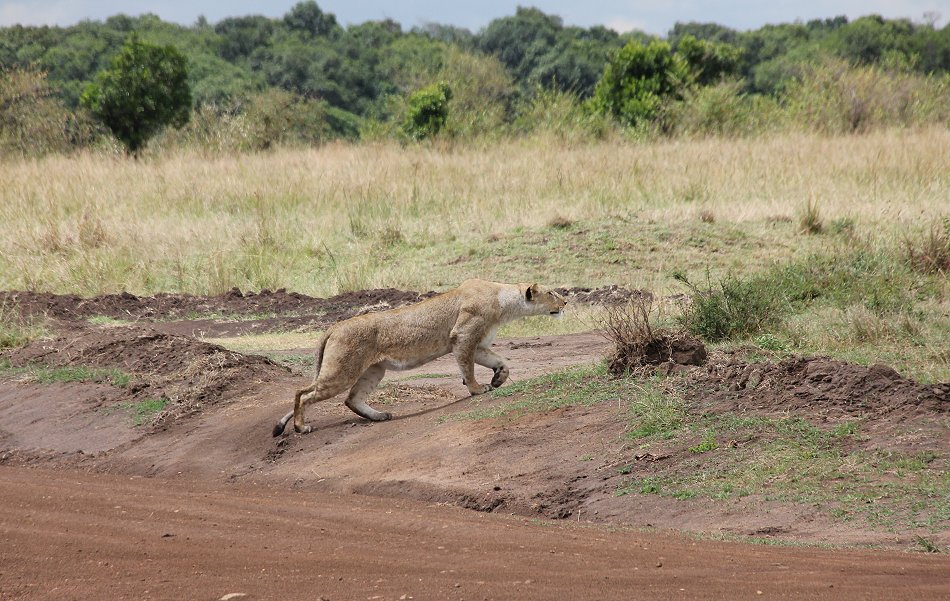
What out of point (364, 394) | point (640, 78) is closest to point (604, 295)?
point (364, 394)

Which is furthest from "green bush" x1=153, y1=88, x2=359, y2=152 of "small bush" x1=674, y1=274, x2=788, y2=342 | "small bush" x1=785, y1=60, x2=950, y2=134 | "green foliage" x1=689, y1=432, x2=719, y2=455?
"green foliage" x1=689, y1=432, x2=719, y2=455

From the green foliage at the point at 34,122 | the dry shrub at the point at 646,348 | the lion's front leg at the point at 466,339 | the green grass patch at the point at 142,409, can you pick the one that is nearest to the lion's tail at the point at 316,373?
the lion's front leg at the point at 466,339

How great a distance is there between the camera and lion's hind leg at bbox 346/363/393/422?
A: 9688 mm

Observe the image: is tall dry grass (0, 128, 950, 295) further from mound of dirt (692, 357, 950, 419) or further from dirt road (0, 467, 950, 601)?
dirt road (0, 467, 950, 601)

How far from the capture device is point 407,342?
377 inches

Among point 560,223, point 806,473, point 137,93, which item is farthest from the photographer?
point 137,93

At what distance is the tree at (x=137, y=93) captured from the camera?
3055cm

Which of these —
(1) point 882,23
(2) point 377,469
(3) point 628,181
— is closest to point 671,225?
(3) point 628,181

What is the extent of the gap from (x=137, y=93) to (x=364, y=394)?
2311 centimetres

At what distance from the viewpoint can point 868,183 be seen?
2042 cm

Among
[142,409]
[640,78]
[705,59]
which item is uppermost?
[705,59]

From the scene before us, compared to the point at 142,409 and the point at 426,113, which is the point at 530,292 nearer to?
the point at 142,409

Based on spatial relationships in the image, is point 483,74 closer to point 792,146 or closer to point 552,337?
point 792,146

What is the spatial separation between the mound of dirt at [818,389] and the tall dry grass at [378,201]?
8.36 metres
